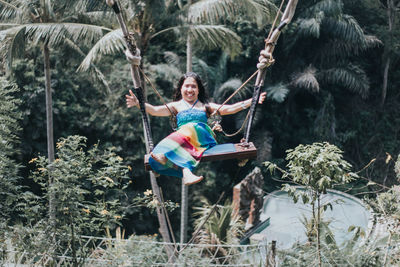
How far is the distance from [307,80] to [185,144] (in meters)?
9.51

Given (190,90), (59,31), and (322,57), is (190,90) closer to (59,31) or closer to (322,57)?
(59,31)

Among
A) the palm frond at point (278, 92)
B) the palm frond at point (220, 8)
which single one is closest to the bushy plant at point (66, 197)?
the palm frond at point (220, 8)

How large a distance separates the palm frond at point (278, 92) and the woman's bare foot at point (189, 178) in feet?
29.4

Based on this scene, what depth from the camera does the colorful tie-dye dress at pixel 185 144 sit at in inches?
152

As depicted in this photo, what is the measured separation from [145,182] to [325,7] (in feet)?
20.3

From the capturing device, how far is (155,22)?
25.9 ft

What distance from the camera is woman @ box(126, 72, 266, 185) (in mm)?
3848

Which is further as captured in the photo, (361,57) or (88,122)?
(361,57)

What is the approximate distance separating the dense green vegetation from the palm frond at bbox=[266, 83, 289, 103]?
0.26 feet

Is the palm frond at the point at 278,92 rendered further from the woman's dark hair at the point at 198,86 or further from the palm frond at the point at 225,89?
the woman's dark hair at the point at 198,86

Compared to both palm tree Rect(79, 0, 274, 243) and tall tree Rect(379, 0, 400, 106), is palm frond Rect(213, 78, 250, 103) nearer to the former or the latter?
palm tree Rect(79, 0, 274, 243)

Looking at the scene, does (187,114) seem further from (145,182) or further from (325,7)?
(325,7)

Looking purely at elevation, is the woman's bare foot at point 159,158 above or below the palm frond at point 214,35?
below

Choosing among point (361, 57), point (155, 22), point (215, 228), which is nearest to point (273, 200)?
point (215, 228)
